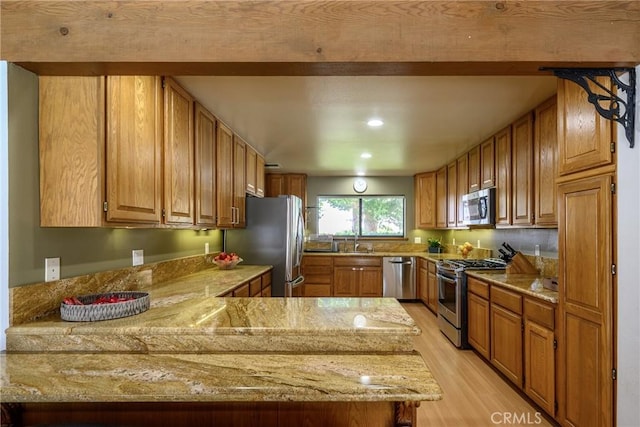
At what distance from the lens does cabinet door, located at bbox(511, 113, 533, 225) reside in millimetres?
2924

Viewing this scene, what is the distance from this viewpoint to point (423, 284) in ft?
18.3

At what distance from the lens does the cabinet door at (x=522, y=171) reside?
2924 millimetres

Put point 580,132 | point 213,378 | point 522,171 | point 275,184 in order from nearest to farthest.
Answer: point 213,378 < point 580,132 < point 522,171 < point 275,184

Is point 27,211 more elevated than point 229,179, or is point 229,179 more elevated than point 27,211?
point 229,179

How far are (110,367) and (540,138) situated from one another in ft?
10.1

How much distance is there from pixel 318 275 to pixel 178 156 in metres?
3.96

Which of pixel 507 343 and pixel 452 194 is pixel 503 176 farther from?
pixel 452 194

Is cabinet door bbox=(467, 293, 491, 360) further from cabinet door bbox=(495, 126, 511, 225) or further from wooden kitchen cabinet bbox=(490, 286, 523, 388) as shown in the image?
cabinet door bbox=(495, 126, 511, 225)

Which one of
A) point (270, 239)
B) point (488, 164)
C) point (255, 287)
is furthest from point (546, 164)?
point (270, 239)

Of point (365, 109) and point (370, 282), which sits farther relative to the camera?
point (370, 282)

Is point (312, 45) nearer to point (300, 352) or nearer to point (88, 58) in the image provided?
point (88, 58)

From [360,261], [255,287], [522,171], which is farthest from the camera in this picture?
[360,261]

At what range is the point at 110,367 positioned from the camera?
130 centimetres

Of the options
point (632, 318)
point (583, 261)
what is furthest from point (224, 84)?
point (632, 318)
